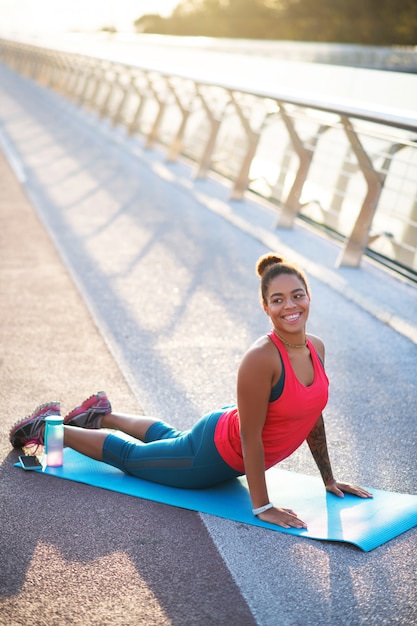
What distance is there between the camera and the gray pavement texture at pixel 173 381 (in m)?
3.63

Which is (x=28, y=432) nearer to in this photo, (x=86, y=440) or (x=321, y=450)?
(x=86, y=440)

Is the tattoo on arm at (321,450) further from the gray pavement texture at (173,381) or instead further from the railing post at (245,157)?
the railing post at (245,157)

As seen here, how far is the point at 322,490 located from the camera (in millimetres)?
4582

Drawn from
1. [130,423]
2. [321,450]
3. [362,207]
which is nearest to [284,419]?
[321,450]

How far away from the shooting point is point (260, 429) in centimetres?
416

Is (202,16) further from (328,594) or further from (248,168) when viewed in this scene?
(328,594)

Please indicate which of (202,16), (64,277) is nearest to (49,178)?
(64,277)

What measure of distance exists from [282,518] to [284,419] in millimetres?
437

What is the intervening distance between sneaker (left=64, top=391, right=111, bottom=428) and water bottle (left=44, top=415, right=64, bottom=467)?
0.27 m

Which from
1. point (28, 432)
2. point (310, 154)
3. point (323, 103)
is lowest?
point (28, 432)

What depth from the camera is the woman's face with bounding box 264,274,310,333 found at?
14.0 feet

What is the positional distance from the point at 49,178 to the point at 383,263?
7.72 meters

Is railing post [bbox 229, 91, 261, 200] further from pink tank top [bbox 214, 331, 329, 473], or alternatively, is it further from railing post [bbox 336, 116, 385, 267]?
pink tank top [bbox 214, 331, 329, 473]

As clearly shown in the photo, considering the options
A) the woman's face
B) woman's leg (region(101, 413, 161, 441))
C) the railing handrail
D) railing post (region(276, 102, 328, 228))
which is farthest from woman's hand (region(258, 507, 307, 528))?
railing post (region(276, 102, 328, 228))
